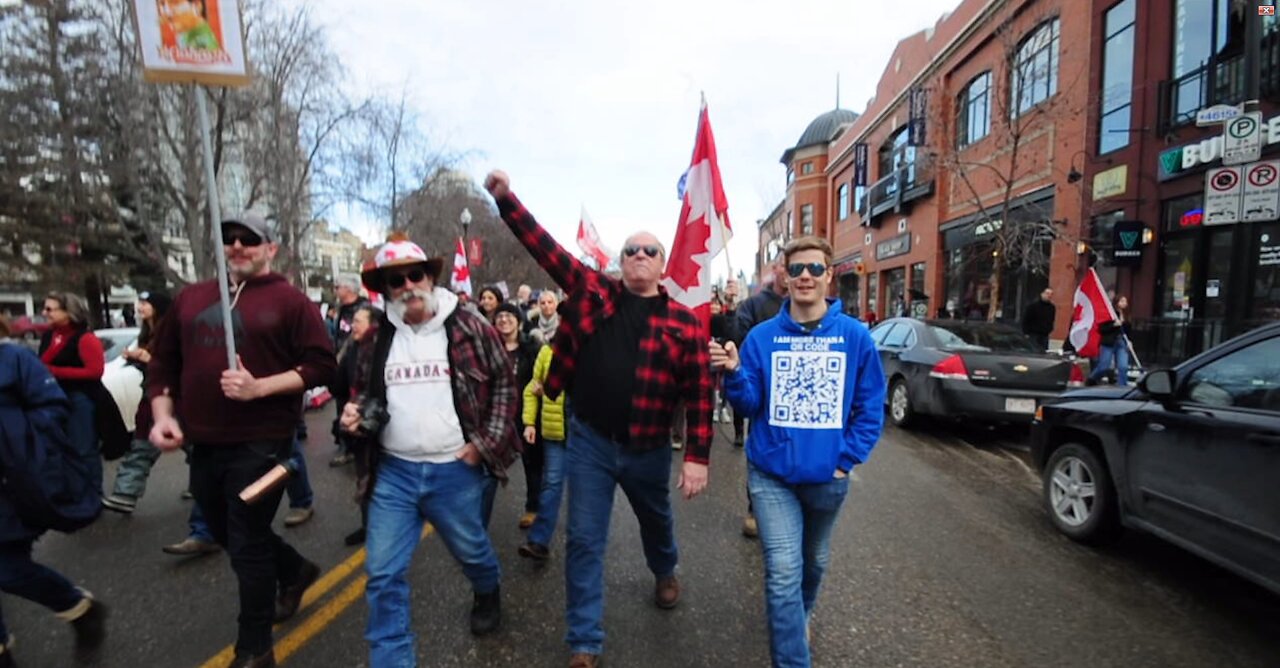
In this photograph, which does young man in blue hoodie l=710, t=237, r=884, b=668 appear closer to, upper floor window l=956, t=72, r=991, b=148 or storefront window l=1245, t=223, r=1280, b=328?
storefront window l=1245, t=223, r=1280, b=328

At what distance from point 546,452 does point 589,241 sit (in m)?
6.92

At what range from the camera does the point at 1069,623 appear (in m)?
3.08

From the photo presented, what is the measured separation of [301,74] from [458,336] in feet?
57.4

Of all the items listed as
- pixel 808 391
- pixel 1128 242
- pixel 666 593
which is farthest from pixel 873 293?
pixel 808 391

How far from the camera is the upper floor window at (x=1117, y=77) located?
1299 centimetres

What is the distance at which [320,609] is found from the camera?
3152 mm

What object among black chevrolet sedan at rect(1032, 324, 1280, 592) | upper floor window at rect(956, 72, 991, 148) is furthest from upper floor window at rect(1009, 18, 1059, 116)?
black chevrolet sedan at rect(1032, 324, 1280, 592)

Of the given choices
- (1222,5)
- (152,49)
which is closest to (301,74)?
(152,49)

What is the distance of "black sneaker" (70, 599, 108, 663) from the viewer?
2.80 meters

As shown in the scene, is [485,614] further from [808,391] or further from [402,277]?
[808,391]

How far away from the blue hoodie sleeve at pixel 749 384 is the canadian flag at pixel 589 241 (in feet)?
26.2

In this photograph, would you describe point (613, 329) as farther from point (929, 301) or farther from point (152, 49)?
point (929, 301)

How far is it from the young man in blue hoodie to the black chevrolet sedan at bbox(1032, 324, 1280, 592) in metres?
2.04

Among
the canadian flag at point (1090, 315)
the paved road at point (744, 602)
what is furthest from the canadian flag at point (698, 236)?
the canadian flag at point (1090, 315)
